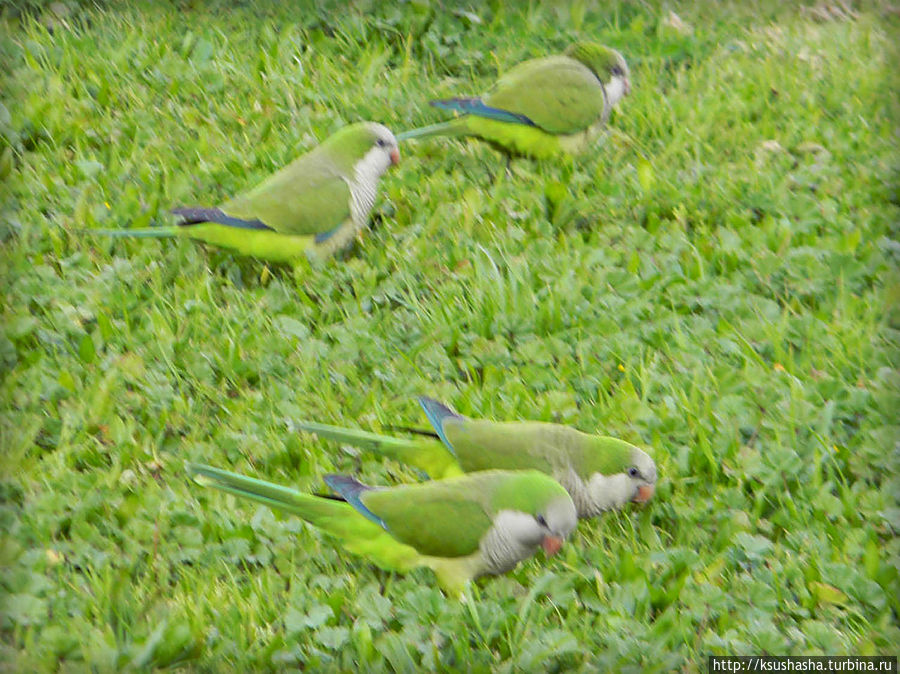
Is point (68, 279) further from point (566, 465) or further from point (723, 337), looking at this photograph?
point (723, 337)

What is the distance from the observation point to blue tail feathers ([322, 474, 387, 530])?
2.70m

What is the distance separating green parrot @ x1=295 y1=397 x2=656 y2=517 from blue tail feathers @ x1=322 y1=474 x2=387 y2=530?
0.94 feet

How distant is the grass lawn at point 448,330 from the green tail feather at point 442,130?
0.13 meters

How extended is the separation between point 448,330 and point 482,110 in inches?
51.2

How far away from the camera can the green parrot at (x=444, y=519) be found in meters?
2.71

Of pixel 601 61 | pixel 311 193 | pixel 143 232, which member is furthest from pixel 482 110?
pixel 143 232

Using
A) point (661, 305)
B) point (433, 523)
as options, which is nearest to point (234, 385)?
point (433, 523)

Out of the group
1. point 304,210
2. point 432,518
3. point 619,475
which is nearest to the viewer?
point 432,518

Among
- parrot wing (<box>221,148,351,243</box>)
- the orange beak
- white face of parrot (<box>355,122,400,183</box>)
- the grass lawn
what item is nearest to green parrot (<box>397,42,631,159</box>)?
the grass lawn

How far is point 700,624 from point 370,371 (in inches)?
58.0

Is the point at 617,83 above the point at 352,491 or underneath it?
above

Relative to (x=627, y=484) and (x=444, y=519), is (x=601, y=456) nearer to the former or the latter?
(x=627, y=484)

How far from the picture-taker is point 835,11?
19.0 feet

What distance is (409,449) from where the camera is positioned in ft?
10.0
